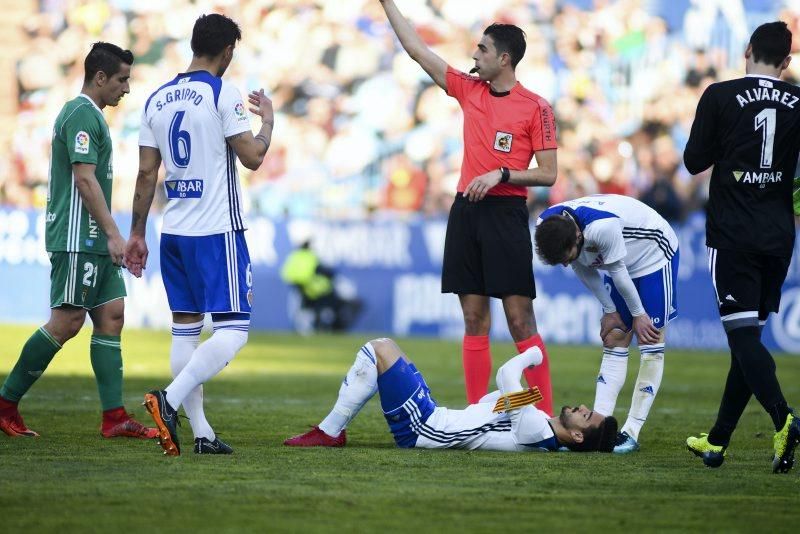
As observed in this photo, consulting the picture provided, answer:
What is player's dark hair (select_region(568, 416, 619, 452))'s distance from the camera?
271 inches

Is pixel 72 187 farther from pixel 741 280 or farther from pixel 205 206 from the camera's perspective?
pixel 741 280

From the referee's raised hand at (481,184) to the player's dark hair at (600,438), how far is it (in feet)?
5.01

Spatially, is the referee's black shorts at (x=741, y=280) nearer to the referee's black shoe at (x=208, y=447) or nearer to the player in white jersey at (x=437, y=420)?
the player in white jersey at (x=437, y=420)

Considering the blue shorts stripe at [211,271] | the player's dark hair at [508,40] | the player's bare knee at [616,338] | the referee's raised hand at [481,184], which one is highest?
the player's dark hair at [508,40]

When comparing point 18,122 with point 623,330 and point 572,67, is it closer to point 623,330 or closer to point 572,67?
point 572,67

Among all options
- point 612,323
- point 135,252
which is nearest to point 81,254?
point 135,252

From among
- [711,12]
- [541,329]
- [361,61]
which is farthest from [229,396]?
[711,12]

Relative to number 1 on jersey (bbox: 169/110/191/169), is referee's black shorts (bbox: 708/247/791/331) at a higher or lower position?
lower

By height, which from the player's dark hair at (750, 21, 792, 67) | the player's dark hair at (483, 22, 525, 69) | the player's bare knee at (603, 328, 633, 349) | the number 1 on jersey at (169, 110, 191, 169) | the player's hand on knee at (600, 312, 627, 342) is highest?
the player's dark hair at (483, 22, 525, 69)

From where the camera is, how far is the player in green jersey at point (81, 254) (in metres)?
7.32

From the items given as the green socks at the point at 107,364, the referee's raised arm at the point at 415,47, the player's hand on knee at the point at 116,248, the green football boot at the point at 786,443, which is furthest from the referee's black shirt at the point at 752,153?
the green socks at the point at 107,364

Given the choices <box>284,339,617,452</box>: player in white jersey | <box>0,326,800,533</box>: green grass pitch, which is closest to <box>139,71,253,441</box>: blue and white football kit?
<box>0,326,800,533</box>: green grass pitch

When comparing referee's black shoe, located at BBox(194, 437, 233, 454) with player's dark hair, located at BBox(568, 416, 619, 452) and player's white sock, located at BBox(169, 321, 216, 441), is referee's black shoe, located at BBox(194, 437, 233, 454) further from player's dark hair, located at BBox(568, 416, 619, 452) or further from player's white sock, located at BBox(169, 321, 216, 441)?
player's dark hair, located at BBox(568, 416, 619, 452)

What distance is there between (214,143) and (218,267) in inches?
24.9
